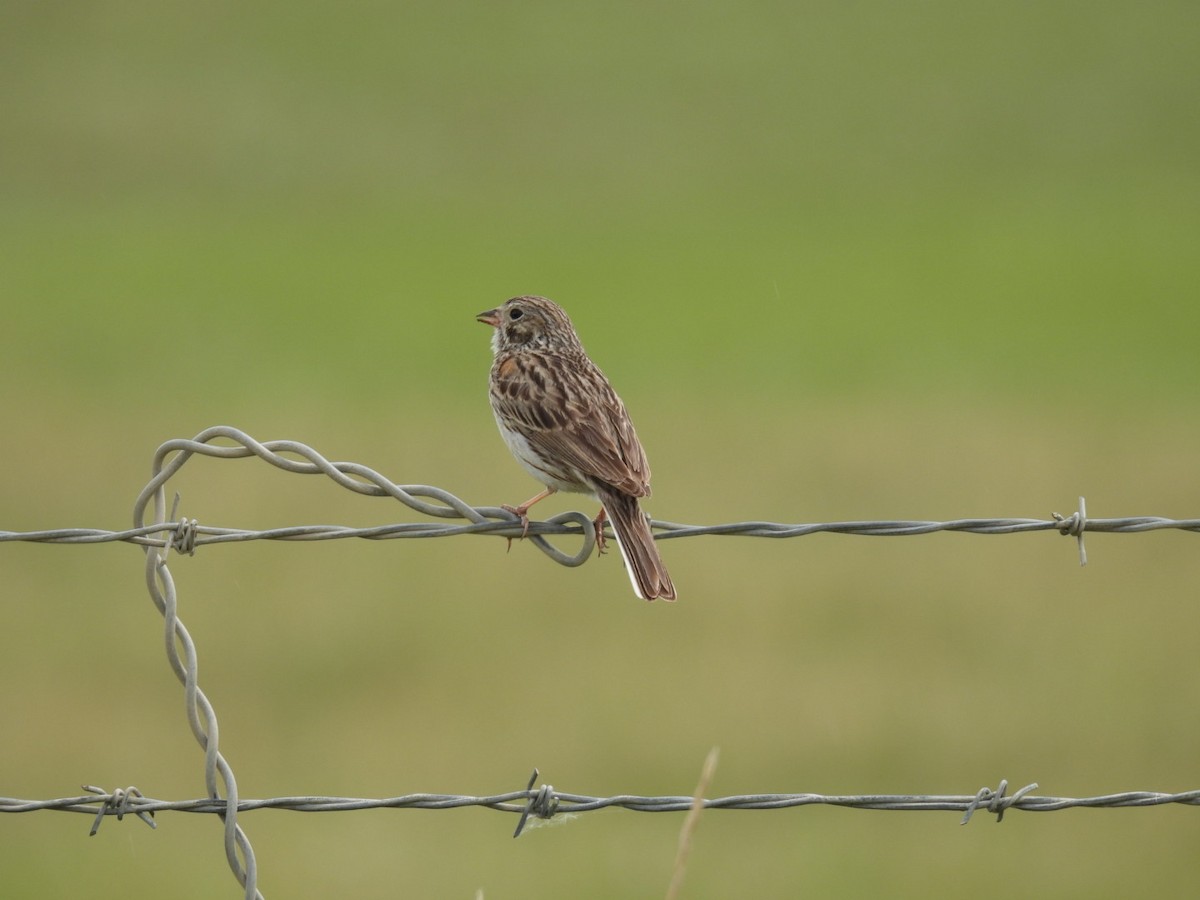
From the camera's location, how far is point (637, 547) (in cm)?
566

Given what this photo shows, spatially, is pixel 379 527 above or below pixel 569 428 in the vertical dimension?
below

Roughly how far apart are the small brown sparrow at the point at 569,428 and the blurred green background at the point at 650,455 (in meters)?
4.63

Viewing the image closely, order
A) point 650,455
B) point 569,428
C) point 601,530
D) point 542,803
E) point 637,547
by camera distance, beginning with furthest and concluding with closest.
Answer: point 650,455 → point 569,428 → point 601,530 → point 637,547 → point 542,803

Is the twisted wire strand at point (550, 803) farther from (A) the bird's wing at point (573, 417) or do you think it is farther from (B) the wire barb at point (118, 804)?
(A) the bird's wing at point (573, 417)

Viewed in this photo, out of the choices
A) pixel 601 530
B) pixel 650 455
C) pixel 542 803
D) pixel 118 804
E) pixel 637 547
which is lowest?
pixel 118 804

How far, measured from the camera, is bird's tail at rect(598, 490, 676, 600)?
5.44 meters

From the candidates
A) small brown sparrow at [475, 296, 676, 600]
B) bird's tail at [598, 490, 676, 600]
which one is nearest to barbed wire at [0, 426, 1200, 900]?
bird's tail at [598, 490, 676, 600]

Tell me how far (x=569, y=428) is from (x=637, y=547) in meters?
0.93

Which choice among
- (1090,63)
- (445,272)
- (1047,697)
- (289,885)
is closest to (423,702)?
(289,885)

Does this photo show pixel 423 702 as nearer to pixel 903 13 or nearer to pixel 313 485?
pixel 313 485

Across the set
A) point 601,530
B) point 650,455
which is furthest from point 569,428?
point 650,455

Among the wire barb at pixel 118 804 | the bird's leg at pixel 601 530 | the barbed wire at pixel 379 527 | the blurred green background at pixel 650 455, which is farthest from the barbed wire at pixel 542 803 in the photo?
the blurred green background at pixel 650 455

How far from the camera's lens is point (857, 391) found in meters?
27.1

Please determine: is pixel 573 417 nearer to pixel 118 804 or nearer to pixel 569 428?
pixel 569 428
